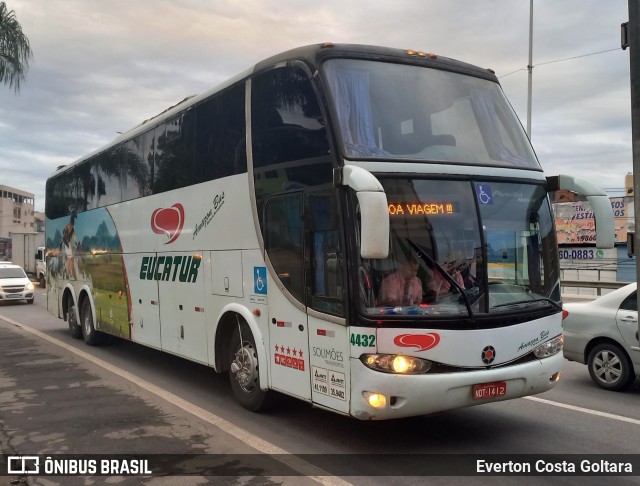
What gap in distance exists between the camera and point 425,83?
6.09 m

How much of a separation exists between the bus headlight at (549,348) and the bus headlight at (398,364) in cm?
133

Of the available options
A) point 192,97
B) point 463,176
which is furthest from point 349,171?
point 192,97

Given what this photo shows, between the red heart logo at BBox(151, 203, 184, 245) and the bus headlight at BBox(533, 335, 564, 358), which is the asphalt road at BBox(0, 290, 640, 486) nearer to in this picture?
the bus headlight at BBox(533, 335, 564, 358)

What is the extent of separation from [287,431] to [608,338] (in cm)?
A: 470

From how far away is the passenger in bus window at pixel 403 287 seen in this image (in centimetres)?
518

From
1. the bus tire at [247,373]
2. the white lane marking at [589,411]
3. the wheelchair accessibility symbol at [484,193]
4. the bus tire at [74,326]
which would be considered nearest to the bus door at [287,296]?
the bus tire at [247,373]

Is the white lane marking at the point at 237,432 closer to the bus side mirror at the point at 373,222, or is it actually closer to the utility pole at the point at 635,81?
the bus side mirror at the point at 373,222

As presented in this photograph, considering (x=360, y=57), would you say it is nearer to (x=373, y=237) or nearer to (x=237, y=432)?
(x=373, y=237)

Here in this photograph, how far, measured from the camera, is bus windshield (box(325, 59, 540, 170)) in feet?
18.2

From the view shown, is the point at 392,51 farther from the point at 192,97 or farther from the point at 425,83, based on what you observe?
the point at 192,97

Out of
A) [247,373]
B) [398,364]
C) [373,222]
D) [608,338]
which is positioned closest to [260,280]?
[247,373]

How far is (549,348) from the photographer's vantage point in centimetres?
589

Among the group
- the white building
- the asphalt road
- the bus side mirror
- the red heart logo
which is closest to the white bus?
the bus side mirror

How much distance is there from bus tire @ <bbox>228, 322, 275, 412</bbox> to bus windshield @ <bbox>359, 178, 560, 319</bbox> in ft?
7.21
